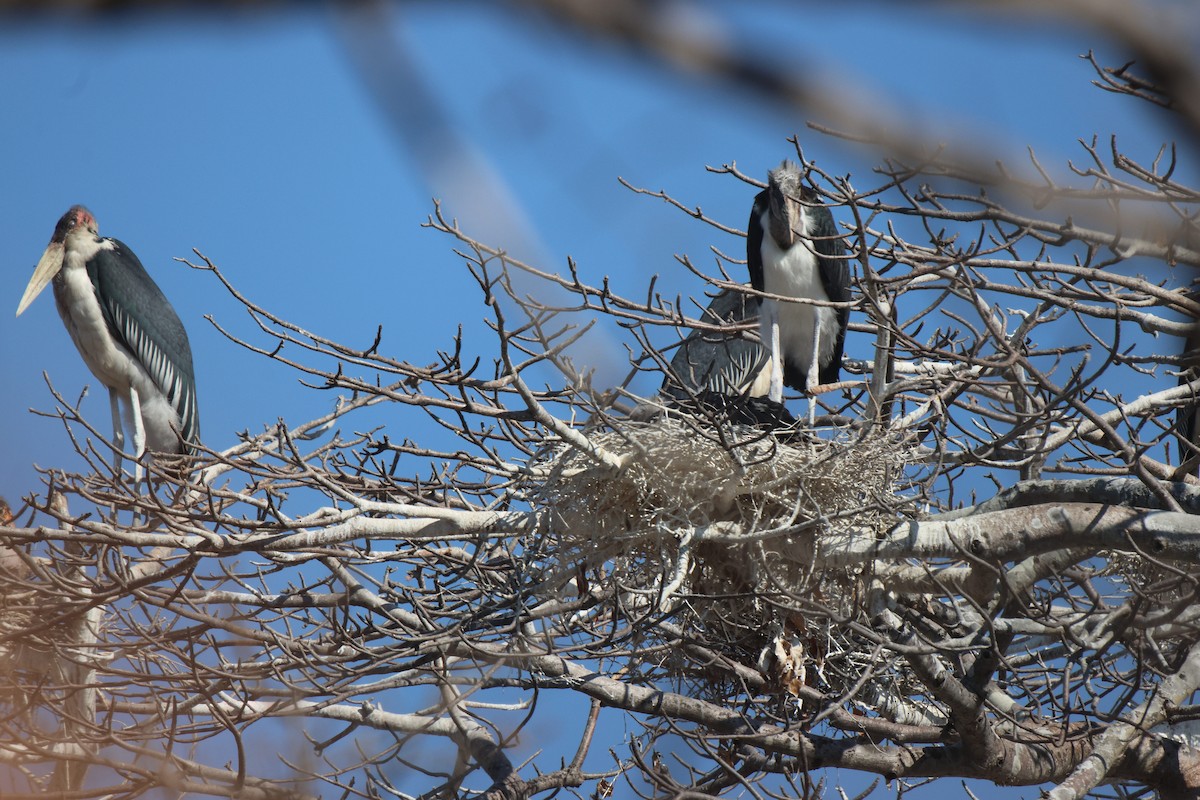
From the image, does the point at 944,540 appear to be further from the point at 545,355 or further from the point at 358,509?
the point at 358,509

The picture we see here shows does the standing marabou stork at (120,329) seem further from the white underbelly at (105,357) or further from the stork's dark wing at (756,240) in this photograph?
the stork's dark wing at (756,240)

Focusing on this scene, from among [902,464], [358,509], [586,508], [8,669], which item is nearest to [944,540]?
[902,464]

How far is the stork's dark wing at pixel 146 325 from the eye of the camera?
30.0ft

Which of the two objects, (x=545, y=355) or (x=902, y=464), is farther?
(x=902, y=464)

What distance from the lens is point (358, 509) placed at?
3.70 m

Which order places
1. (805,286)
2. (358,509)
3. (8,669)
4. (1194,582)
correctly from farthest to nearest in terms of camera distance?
(805,286), (8,669), (358,509), (1194,582)

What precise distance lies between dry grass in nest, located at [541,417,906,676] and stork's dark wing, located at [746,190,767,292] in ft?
6.97

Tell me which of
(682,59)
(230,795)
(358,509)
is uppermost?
(358,509)

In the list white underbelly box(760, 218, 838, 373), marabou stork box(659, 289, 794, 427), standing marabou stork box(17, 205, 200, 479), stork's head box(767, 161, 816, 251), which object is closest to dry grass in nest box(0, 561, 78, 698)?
marabou stork box(659, 289, 794, 427)

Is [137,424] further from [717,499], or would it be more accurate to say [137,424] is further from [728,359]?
[717,499]

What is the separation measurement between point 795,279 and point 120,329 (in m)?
5.35

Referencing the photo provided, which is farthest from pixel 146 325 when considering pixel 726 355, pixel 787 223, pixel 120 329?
pixel 787 223

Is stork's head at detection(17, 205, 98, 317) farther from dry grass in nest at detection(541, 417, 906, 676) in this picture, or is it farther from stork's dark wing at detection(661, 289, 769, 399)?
dry grass in nest at detection(541, 417, 906, 676)

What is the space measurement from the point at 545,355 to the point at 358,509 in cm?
79
